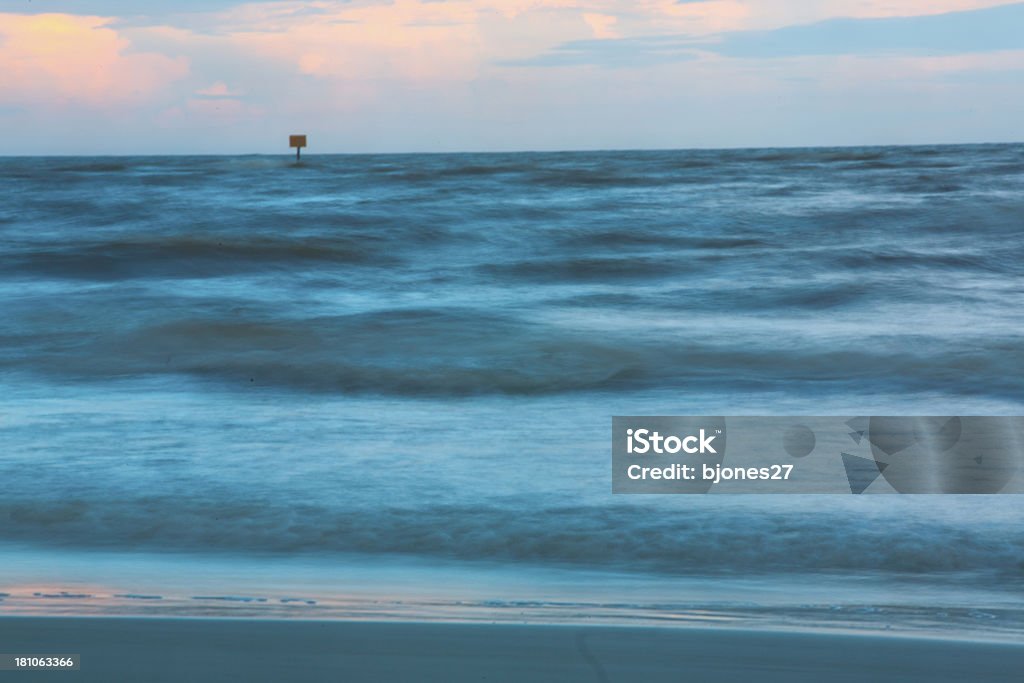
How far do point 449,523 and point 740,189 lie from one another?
663 inches

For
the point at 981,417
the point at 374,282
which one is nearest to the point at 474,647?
the point at 981,417

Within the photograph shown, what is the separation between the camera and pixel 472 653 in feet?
8.08

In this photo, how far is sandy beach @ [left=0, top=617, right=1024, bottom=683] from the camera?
2342mm

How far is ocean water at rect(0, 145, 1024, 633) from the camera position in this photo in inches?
131

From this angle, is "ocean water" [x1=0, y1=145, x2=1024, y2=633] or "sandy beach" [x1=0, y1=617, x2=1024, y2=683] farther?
"ocean water" [x1=0, y1=145, x2=1024, y2=633]

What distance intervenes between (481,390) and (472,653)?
13.5 ft

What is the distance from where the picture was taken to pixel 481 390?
6547 millimetres

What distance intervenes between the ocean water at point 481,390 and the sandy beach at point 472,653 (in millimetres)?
251

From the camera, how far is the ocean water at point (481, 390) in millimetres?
3316

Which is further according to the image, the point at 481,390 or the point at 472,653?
the point at 481,390

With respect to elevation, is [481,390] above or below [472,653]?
below

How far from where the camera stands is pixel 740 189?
19719mm

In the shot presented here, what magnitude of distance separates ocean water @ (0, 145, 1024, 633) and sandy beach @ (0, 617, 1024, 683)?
251mm

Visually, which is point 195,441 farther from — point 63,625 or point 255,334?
point 255,334
